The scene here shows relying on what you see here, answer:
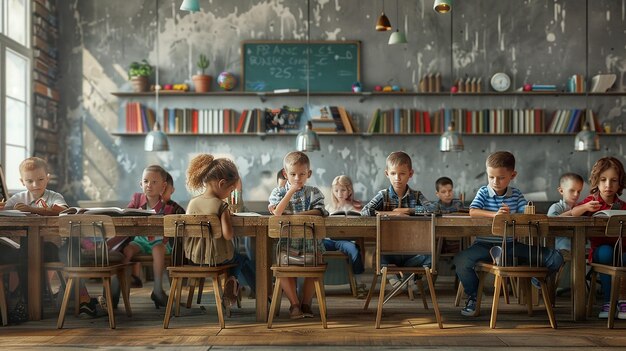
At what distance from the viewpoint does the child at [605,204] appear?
13.9 feet

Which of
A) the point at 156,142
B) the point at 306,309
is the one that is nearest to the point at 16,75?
the point at 156,142

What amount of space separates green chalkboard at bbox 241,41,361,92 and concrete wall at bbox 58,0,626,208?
0.12m

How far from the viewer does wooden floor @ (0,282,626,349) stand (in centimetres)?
351

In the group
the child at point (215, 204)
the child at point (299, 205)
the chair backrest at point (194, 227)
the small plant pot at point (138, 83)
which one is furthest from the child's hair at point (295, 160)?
the small plant pot at point (138, 83)

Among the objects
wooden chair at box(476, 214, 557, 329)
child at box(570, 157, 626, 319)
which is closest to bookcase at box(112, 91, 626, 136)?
child at box(570, 157, 626, 319)

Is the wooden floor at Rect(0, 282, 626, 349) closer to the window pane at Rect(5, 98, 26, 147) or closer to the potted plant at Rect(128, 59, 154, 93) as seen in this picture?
the window pane at Rect(5, 98, 26, 147)

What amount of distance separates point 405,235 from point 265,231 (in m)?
0.76

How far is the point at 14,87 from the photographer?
7.05 metres

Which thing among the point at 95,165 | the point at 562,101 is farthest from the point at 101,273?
the point at 562,101

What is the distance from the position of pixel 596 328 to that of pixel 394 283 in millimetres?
1367

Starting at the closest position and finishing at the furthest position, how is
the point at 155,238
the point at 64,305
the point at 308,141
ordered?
the point at 64,305 → the point at 155,238 → the point at 308,141

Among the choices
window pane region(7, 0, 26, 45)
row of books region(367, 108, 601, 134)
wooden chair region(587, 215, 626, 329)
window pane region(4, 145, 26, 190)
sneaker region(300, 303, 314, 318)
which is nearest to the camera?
wooden chair region(587, 215, 626, 329)

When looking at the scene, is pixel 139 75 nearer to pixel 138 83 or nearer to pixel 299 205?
pixel 138 83

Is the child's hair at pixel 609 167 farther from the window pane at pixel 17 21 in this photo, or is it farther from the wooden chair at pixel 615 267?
the window pane at pixel 17 21
